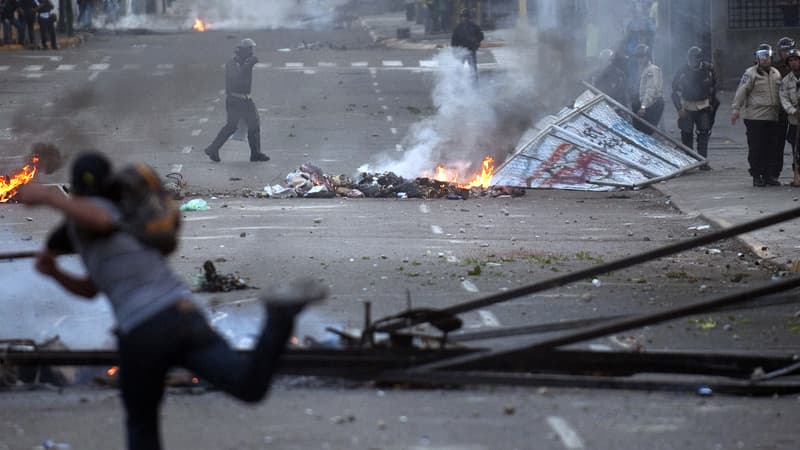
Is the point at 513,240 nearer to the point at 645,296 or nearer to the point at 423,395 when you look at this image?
the point at 645,296

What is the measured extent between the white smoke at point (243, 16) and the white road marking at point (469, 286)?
3960cm

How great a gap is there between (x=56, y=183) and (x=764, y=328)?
36.7ft

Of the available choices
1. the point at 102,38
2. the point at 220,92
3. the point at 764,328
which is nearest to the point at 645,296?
the point at 764,328

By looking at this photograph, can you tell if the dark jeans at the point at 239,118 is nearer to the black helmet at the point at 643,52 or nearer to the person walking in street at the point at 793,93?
the black helmet at the point at 643,52

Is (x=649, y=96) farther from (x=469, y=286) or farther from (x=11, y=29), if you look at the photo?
(x=11, y=29)

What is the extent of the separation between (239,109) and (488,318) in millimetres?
11908

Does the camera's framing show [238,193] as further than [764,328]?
Answer: Yes

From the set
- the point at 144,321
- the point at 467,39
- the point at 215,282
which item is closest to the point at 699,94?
the point at 467,39

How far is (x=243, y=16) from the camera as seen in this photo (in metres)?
56.9

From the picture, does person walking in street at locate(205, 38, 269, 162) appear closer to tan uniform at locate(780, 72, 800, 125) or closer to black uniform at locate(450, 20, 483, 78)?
tan uniform at locate(780, 72, 800, 125)

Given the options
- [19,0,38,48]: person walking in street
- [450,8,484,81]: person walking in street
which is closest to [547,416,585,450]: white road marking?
[450,8,484,81]: person walking in street

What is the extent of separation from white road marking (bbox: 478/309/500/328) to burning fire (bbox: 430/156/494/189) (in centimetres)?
860

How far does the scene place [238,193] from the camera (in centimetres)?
1847

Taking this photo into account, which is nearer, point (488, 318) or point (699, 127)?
point (488, 318)
